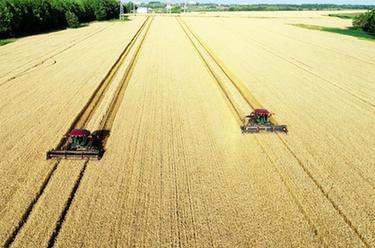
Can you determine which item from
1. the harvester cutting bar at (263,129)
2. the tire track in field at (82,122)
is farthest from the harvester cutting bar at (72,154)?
the harvester cutting bar at (263,129)

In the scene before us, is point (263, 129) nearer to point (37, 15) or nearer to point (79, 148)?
point (79, 148)

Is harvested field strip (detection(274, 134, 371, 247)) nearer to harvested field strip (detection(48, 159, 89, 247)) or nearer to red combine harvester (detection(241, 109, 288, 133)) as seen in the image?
red combine harvester (detection(241, 109, 288, 133))

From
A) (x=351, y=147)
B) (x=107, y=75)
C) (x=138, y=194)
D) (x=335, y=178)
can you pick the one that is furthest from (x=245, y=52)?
(x=138, y=194)

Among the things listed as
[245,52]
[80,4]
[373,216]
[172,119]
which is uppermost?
[80,4]

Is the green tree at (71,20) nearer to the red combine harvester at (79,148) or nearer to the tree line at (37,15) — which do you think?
the tree line at (37,15)

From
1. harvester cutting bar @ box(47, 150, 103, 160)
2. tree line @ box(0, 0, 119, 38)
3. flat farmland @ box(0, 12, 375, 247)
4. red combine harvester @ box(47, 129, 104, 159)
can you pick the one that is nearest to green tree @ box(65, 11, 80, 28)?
tree line @ box(0, 0, 119, 38)

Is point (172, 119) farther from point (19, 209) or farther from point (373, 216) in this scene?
point (373, 216)

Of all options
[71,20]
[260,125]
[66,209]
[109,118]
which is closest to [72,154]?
[66,209]
